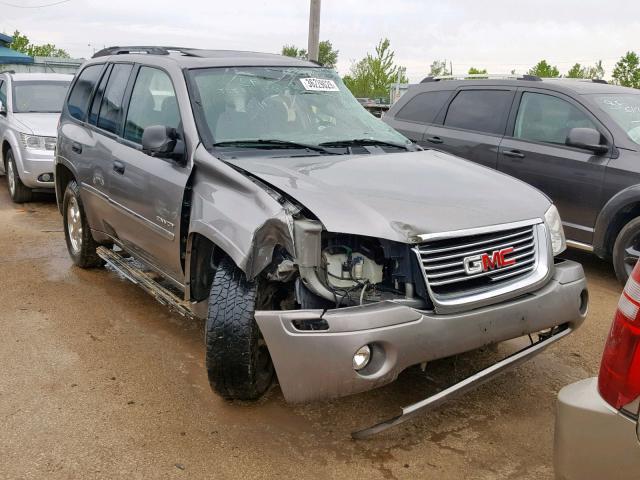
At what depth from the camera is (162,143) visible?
3807 millimetres

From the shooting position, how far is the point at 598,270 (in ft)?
21.1

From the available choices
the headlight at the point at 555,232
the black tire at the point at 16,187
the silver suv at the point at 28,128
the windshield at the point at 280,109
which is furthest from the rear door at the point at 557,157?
the black tire at the point at 16,187

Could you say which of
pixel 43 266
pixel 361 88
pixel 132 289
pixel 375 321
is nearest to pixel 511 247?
pixel 375 321

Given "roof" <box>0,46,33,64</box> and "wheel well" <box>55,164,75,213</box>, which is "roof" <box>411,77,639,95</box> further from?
"roof" <box>0,46,33,64</box>

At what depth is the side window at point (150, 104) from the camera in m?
4.24

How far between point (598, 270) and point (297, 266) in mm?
4362

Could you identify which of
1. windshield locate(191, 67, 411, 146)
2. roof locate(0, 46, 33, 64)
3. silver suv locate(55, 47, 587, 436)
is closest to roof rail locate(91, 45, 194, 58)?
silver suv locate(55, 47, 587, 436)

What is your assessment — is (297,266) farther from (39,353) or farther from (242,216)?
(39,353)

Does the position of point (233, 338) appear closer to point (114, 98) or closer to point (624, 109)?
point (114, 98)

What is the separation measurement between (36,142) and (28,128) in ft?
0.80

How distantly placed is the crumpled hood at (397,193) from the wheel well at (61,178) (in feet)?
9.38

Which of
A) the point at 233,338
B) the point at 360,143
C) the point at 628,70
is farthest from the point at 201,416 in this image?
the point at 628,70

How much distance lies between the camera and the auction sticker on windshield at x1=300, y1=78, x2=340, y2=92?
4508 millimetres

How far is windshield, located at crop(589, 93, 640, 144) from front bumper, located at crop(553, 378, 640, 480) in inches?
176
